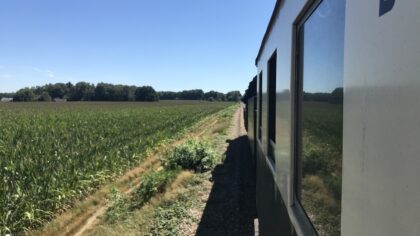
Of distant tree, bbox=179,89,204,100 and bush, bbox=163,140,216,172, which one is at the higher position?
distant tree, bbox=179,89,204,100

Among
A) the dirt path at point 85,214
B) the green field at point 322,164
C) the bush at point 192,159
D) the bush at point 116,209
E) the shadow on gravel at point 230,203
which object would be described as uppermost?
the green field at point 322,164

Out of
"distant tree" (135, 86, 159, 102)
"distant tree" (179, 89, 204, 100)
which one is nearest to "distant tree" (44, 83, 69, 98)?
"distant tree" (135, 86, 159, 102)

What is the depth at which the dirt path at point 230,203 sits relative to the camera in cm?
598

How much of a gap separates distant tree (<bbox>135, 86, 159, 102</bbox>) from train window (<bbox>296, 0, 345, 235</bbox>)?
127992 millimetres

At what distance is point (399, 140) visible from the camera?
78 centimetres

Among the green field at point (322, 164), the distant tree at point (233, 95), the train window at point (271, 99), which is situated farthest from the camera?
the distant tree at point (233, 95)

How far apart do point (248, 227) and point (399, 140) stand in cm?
543

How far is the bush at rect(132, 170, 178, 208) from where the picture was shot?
7738 mm

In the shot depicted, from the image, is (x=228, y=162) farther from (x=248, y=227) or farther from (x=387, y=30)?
(x=387, y=30)

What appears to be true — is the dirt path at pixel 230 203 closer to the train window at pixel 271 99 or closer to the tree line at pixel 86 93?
the train window at pixel 271 99

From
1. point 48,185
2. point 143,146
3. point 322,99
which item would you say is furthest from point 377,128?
point 143,146

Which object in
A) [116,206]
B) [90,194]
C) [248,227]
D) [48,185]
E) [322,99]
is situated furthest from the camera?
[90,194]

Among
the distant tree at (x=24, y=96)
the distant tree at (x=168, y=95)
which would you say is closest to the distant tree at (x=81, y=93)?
the distant tree at (x=24, y=96)

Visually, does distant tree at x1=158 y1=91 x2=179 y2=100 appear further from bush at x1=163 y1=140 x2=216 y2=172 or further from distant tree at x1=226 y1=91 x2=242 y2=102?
bush at x1=163 y1=140 x2=216 y2=172
